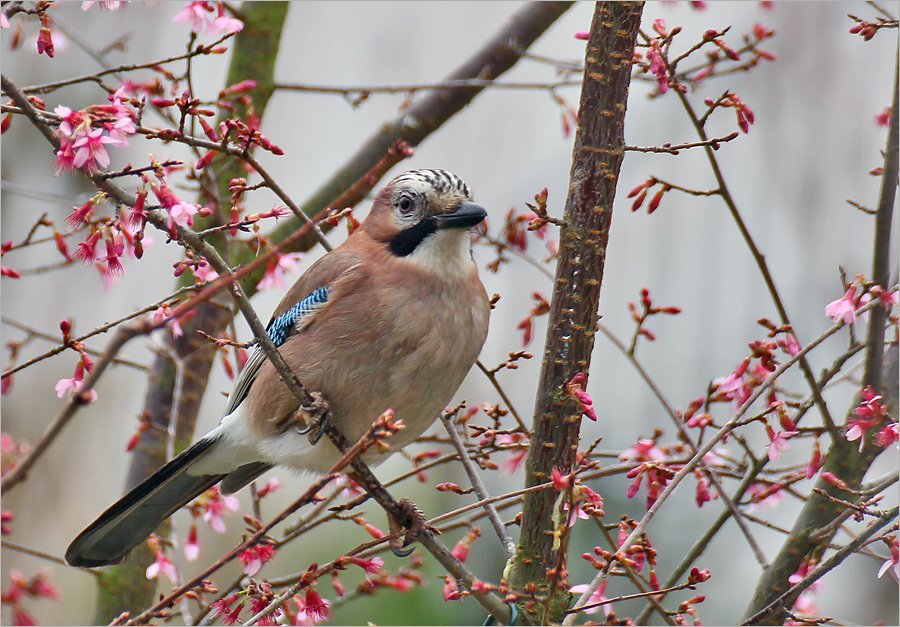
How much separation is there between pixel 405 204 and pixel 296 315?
53 centimetres

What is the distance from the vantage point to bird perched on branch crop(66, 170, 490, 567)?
265 cm

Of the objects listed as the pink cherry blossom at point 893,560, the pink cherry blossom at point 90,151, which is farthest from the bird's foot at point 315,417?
the pink cherry blossom at point 893,560

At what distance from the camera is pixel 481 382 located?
5863 mm

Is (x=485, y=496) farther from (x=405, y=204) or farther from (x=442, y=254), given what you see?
(x=405, y=204)

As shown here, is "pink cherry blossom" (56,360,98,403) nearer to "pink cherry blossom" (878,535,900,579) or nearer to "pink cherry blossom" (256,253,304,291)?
"pink cherry blossom" (256,253,304,291)

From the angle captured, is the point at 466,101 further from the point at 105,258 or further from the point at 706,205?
the point at 706,205

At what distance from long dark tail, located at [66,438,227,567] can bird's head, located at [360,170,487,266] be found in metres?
0.96

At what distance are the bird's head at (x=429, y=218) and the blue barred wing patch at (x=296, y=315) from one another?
284 millimetres

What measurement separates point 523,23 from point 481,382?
109 inches

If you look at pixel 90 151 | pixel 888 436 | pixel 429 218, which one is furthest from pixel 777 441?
pixel 90 151

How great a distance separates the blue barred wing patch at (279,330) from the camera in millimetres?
2842

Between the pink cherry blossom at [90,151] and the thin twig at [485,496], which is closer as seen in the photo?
the pink cherry blossom at [90,151]

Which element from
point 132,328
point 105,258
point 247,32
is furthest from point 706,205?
point 132,328

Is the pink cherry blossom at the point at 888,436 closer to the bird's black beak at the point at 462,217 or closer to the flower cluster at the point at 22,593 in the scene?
the bird's black beak at the point at 462,217
